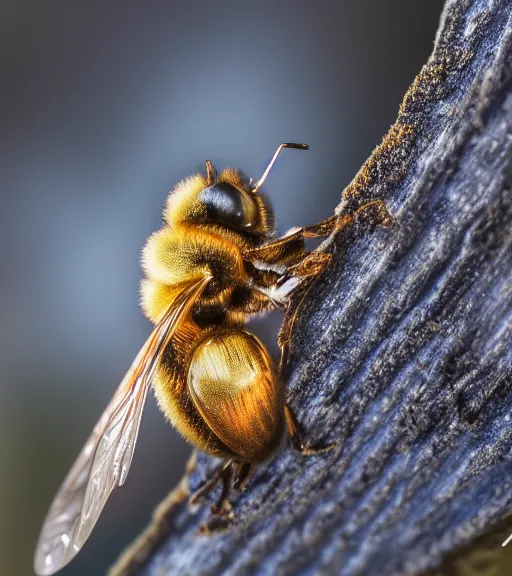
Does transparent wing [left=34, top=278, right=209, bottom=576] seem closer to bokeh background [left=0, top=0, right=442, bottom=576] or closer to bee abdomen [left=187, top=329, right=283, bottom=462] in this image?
bee abdomen [left=187, top=329, right=283, bottom=462]

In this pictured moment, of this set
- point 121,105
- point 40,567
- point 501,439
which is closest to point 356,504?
point 501,439

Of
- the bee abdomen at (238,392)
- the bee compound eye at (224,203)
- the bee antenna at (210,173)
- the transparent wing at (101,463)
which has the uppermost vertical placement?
the bee antenna at (210,173)

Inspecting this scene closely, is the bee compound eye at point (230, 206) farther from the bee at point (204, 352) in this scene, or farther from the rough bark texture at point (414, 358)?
the rough bark texture at point (414, 358)

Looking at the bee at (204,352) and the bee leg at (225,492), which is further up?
the bee at (204,352)

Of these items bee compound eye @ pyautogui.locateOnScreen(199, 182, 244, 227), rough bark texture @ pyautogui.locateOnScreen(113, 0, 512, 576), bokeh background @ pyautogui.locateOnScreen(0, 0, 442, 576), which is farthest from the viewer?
bokeh background @ pyautogui.locateOnScreen(0, 0, 442, 576)

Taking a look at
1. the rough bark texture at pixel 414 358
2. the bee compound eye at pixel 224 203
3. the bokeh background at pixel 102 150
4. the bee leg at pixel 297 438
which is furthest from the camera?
the bokeh background at pixel 102 150

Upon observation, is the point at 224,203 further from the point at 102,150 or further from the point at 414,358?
the point at 102,150

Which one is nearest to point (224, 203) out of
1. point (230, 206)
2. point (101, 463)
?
point (230, 206)

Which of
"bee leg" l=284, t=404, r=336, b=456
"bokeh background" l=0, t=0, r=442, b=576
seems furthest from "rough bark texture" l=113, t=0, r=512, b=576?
"bokeh background" l=0, t=0, r=442, b=576

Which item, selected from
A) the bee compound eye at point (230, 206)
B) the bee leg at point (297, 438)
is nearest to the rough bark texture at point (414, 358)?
the bee leg at point (297, 438)
